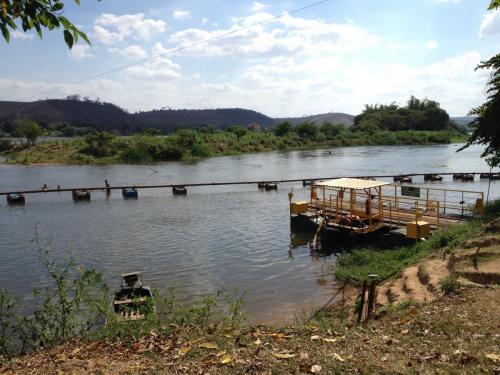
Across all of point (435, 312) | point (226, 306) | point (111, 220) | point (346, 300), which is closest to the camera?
point (435, 312)

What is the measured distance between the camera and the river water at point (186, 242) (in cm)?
1841

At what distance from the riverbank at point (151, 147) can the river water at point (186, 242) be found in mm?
31549

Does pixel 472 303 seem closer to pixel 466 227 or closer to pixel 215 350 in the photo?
pixel 215 350

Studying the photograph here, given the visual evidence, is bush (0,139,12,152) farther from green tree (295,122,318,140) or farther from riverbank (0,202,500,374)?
riverbank (0,202,500,374)

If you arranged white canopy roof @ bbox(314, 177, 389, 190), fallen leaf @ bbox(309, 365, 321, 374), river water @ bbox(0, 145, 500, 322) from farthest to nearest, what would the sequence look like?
white canopy roof @ bbox(314, 177, 389, 190), river water @ bbox(0, 145, 500, 322), fallen leaf @ bbox(309, 365, 321, 374)

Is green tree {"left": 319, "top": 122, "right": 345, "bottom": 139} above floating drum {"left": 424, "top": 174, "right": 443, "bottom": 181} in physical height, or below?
above

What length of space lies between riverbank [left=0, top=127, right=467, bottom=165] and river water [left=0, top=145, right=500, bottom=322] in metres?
31.5

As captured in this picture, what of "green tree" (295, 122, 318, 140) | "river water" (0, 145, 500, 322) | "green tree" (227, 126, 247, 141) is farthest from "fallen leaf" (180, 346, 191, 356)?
"green tree" (295, 122, 318, 140)

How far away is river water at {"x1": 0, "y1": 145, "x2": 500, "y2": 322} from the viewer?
725 inches

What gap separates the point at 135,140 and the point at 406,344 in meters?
Answer: 88.4

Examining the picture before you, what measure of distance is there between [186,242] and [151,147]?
217ft

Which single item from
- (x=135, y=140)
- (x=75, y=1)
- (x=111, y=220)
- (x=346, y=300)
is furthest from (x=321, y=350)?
(x=135, y=140)

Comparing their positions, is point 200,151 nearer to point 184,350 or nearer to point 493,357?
point 184,350

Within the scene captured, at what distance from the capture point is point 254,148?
108 meters
